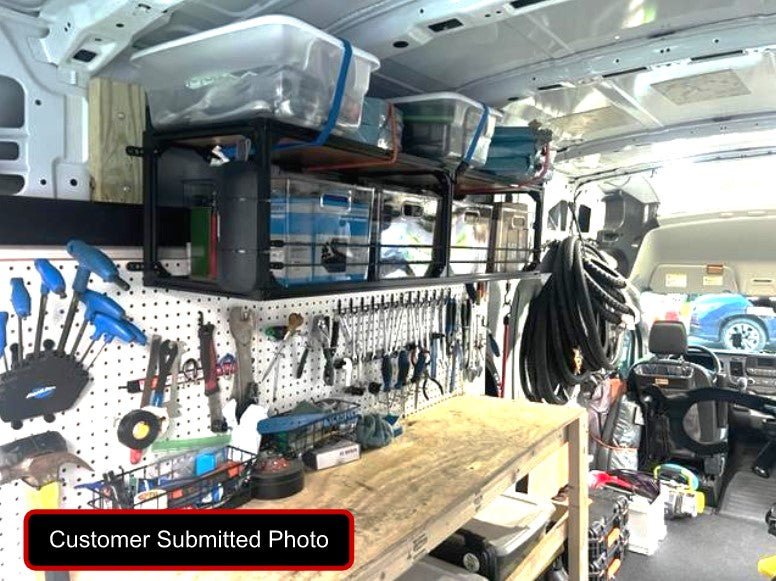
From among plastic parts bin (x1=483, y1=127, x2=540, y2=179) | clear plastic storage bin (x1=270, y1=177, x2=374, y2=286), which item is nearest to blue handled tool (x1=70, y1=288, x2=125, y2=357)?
clear plastic storage bin (x1=270, y1=177, x2=374, y2=286)

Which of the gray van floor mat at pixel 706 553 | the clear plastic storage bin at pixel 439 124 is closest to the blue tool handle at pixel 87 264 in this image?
the clear plastic storage bin at pixel 439 124

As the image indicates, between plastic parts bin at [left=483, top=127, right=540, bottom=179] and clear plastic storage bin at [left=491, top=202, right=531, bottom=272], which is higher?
plastic parts bin at [left=483, top=127, right=540, bottom=179]

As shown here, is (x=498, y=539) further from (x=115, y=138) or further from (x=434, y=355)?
(x=115, y=138)

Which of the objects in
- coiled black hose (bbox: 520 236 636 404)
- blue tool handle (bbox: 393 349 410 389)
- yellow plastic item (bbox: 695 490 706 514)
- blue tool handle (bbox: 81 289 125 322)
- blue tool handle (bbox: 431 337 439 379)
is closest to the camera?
blue tool handle (bbox: 81 289 125 322)

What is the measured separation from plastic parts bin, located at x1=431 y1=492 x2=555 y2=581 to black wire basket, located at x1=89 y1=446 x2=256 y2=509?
0.81 m

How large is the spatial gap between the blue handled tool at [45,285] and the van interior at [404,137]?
3 cm

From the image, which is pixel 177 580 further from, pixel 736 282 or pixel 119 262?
pixel 736 282

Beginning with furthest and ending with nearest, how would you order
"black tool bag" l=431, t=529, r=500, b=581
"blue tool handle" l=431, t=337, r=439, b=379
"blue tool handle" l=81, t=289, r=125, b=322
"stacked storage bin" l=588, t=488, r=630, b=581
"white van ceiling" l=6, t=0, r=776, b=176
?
"stacked storage bin" l=588, t=488, r=630, b=581 → "blue tool handle" l=431, t=337, r=439, b=379 → "black tool bag" l=431, t=529, r=500, b=581 → "white van ceiling" l=6, t=0, r=776, b=176 → "blue tool handle" l=81, t=289, r=125, b=322

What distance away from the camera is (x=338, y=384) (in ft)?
5.78

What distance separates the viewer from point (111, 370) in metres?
1.18

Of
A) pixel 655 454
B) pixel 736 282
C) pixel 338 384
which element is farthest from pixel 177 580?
pixel 736 282

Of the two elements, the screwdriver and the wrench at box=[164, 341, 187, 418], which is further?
the wrench at box=[164, 341, 187, 418]

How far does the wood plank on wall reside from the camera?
117 cm

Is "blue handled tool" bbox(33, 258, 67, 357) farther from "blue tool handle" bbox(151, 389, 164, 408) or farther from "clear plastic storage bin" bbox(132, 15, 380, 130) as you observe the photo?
"clear plastic storage bin" bbox(132, 15, 380, 130)
